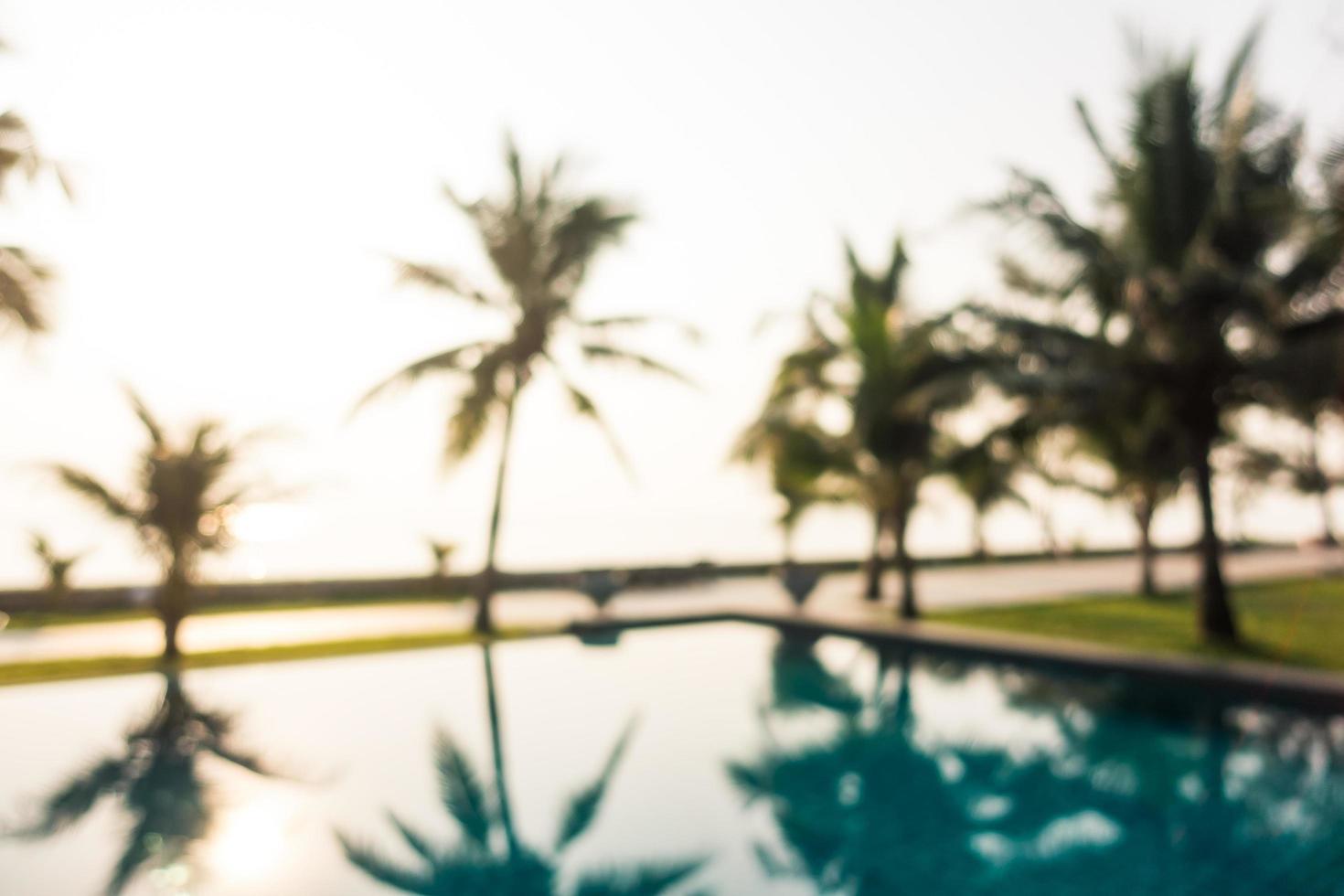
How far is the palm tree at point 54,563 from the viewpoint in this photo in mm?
13688

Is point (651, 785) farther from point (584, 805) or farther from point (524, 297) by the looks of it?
point (524, 297)

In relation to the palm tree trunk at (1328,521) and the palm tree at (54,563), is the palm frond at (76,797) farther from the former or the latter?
the palm tree trunk at (1328,521)

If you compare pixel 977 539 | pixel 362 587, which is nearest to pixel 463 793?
pixel 362 587

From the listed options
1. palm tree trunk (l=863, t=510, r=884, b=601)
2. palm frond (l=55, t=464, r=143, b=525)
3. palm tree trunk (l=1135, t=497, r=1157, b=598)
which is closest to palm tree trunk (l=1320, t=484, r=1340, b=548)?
palm tree trunk (l=1135, t=497, r=1157, b=598)

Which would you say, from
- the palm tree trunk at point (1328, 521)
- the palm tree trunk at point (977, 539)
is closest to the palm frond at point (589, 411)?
the palm tree trunk at point (977, 539)

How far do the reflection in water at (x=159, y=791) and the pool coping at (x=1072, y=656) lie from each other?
20.2ft

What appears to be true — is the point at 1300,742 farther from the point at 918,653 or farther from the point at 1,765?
the point at 1,765

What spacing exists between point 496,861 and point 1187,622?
1156 cm

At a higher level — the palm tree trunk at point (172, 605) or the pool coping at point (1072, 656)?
the palm tree trunk at point (172, 605)

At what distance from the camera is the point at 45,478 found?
32.8 feet

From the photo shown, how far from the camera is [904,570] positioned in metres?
14.0

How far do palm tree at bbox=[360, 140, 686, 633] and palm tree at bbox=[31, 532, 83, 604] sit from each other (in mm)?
6701

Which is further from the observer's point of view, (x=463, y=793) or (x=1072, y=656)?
(x=1072, y=656)

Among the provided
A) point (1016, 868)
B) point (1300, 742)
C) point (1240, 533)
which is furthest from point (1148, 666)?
point (1240, 533)
